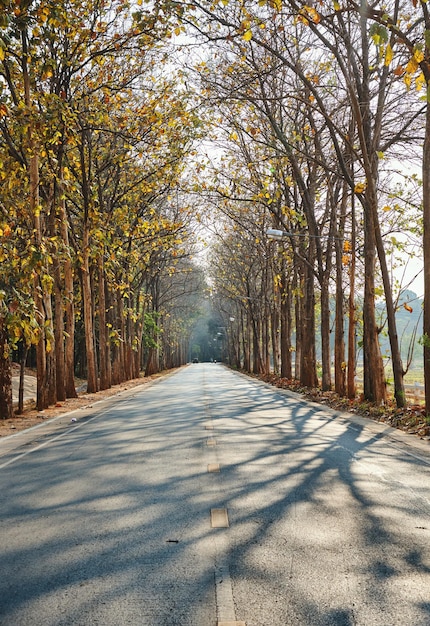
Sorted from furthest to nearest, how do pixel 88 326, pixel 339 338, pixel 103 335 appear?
pixel 103 335 → pixel 88 326 → pixel 339 338

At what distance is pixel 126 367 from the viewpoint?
4009 centimetres

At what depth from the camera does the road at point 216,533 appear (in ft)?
12.5

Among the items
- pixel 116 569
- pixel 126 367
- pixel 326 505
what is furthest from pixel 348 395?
pixel 126 367

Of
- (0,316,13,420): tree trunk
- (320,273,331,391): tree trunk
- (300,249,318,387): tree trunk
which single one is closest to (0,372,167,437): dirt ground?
(0,316,13,420): tree trunk

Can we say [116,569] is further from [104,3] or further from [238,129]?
[238,129]

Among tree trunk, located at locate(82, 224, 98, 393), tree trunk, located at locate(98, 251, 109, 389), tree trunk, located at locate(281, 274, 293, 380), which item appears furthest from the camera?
tree trunk, located at locate(281, 274, 293, 380)

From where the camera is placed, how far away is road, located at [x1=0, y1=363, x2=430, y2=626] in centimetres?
380

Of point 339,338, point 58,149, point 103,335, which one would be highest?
point 58,149

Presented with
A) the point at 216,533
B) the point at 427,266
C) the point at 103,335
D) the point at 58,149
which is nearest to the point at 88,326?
the point at 103,335

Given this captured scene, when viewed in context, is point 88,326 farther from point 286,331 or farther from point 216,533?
point 216,533

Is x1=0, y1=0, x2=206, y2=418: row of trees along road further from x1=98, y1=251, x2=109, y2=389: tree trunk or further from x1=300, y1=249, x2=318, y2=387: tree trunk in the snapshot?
x1=300, y1=249, x2=318, y2=387: tree trunk

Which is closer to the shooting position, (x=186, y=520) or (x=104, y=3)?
(x=186, y=520)

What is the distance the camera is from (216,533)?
5.31 metres

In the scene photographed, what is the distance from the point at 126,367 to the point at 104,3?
84.2ft
